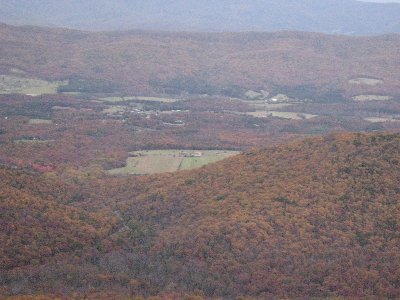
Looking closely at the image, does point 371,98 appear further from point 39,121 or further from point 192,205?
point 192,205

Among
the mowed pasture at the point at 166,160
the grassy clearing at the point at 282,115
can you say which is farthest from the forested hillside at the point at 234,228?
the grassy clearing at the point at 282,115

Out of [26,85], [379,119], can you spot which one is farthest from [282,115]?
[26,85]

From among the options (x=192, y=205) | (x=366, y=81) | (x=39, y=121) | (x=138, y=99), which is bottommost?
(x=138, y=99)

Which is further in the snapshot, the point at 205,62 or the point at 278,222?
the point at 205,62

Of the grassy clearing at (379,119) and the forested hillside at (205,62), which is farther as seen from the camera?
the forested hillside at (205,62)

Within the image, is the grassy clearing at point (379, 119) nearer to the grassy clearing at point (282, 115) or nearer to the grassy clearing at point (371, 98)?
the grassy clearing at point (282, 115)

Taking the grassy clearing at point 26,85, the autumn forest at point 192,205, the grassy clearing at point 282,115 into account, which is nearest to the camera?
the autumn forest at point 192,205
